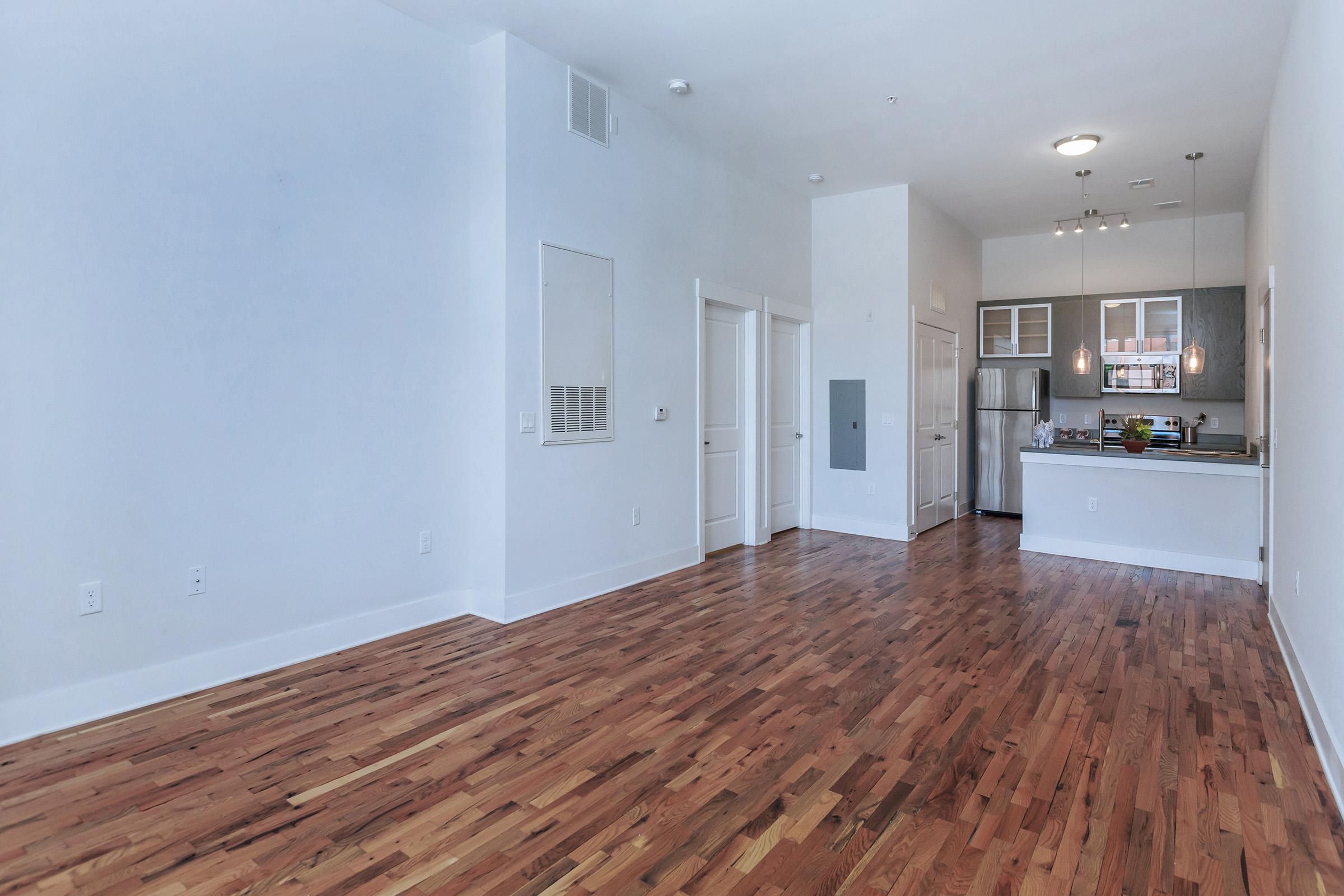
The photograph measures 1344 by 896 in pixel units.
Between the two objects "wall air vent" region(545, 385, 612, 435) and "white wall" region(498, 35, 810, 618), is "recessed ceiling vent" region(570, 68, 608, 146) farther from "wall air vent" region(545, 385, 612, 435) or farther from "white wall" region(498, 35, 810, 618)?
"wall air vent" region(545, 385, 612, 435)

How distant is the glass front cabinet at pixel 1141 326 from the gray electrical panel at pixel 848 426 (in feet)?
10.2

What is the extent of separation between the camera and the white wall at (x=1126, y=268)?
751 cm

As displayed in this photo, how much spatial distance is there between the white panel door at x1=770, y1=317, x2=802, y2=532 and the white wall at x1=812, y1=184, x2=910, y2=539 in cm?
19

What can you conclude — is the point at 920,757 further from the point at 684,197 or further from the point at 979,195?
the point at 979,195

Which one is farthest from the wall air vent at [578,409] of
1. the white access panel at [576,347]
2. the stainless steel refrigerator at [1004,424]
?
the stainless steel refrigerator at [1004,424]

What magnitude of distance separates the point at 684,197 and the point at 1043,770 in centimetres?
433

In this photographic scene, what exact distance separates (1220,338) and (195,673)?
8803 mm

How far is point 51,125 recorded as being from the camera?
8.70ft

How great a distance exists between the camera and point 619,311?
4734 mm

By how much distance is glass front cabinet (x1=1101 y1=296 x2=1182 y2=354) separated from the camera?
745cm

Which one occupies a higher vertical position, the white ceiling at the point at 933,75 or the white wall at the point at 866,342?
the white ceiling at the point at 933,75

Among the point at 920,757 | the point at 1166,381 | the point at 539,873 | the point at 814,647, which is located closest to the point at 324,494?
the point at 539,873

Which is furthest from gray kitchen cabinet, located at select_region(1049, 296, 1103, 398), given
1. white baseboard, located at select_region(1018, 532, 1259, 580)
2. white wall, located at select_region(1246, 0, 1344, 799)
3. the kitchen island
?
white wall, located at select_region(1246, 0, 1344, 799)

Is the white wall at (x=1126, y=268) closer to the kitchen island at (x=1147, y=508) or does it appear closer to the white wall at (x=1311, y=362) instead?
the kitchen island at (x=1147, y=508)
